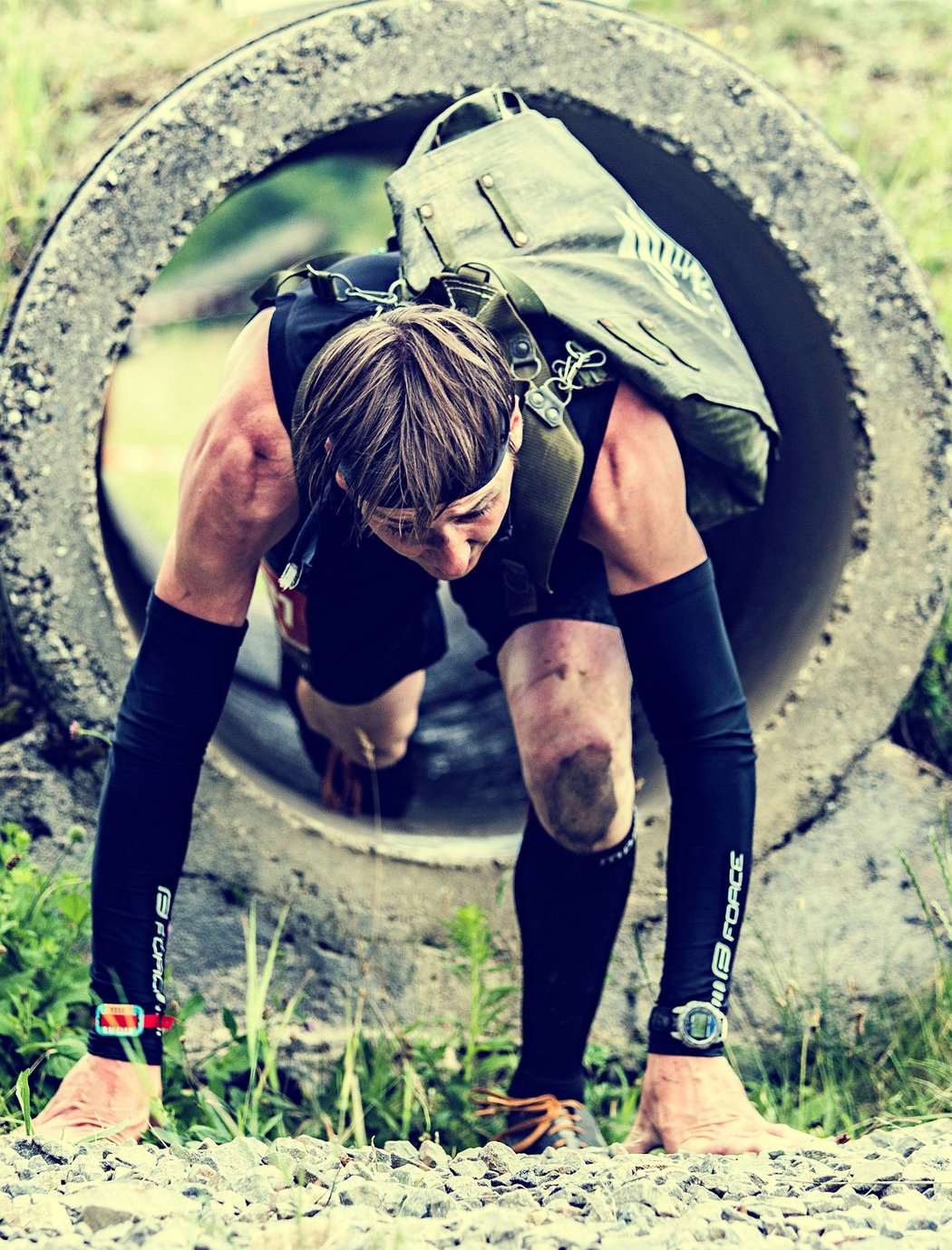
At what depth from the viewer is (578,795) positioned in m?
2.27

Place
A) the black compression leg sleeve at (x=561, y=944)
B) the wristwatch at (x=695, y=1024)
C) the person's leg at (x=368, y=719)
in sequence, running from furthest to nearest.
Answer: the person's leg at (x=368, y=719) < the black compression leg sleeve at (x=561, y=944) < the wristwatch at (x=695, y=1024)

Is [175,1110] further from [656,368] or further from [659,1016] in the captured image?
[656,368]

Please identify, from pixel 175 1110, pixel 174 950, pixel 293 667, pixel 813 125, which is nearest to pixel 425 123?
pixel 813 125

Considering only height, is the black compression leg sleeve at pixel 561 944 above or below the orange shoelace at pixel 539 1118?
above

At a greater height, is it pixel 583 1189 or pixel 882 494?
pixel 882 494

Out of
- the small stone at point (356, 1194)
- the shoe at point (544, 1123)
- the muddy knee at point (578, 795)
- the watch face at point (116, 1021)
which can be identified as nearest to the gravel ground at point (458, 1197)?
the small stone at point (356, 1194)

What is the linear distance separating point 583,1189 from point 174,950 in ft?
3.96

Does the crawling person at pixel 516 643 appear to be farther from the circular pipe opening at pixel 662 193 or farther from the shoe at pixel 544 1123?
the circular pipe opening at pixel 662 193

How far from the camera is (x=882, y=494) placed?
9.35 ft

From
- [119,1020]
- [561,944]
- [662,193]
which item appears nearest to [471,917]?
[561,944]

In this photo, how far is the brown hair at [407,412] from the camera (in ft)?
5.83

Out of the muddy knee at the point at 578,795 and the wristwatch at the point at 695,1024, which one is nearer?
the wristwatch at the point at 695,1024

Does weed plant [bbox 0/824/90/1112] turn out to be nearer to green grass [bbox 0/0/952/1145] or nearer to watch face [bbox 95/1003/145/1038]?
green grass [bbox 0/0/952/1145]

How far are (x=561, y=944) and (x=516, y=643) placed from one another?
0.55m
